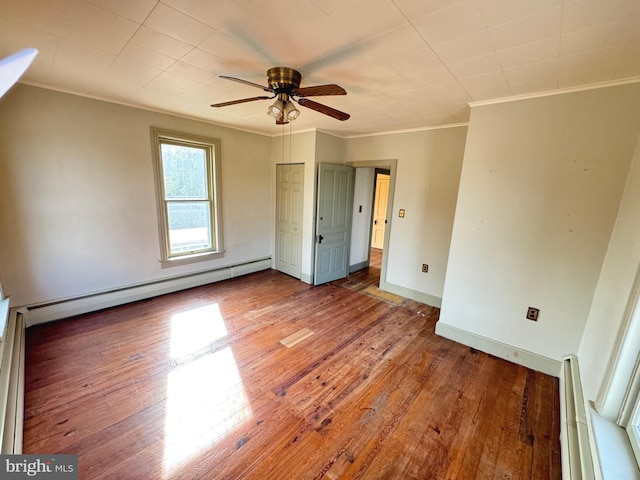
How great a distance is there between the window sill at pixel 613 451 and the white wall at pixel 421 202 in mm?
2361

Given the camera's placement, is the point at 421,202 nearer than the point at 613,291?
No

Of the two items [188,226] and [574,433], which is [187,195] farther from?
[574,433]

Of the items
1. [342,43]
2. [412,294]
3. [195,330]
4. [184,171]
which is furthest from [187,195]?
[412,294]

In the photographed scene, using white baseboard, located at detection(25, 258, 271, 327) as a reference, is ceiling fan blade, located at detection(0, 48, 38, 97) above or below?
above

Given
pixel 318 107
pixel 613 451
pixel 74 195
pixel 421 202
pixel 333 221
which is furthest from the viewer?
pixel 333 221

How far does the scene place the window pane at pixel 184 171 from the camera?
3619 mm

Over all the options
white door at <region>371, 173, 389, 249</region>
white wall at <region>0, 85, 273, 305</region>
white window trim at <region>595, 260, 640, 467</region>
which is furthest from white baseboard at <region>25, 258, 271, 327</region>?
white window trim at <region>595, 260, 640, 467</region>

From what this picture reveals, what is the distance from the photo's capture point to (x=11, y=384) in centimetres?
180

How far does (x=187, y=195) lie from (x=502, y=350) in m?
4.34

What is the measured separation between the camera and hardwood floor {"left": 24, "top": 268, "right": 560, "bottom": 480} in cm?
159

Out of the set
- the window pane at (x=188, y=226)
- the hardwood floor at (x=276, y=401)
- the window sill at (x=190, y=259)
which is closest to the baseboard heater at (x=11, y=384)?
the hardwood floor at (x=276, y=401)

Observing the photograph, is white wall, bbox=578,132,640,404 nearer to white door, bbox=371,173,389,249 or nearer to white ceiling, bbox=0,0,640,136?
white ceiling, bbox=0,0,640,136

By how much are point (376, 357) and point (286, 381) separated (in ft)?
3.02

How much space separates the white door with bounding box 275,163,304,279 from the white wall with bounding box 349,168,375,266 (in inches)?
41.5
